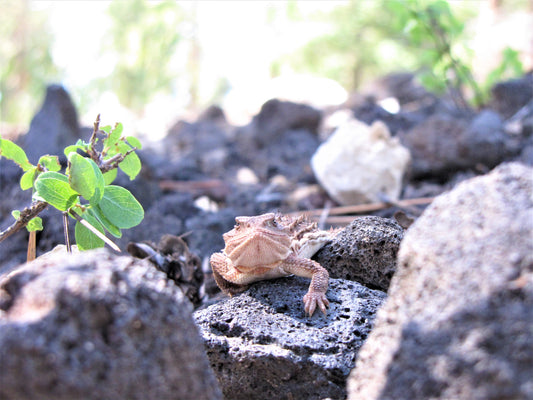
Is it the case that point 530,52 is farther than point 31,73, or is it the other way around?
point 31,73

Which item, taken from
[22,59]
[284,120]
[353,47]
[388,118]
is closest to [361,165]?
[388,118]

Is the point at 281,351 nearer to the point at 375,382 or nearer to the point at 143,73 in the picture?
the point at 375,382

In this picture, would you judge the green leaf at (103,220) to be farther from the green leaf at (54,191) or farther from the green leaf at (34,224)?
the green leaf at (34,224)

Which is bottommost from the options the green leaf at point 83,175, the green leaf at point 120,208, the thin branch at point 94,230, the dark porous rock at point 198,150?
the dark porous rock at point 198,150

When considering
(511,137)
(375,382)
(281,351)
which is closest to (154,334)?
(375,382)

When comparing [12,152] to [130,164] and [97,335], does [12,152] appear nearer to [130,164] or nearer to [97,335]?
[130,164]

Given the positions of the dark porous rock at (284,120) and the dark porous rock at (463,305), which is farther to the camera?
the dark porous rock at (284,120)

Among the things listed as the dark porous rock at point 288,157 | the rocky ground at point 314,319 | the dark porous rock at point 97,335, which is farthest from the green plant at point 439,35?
the dark porous rock at point 97,335
